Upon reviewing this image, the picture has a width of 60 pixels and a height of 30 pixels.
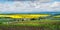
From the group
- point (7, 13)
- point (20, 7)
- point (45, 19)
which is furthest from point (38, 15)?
point (7, 13)

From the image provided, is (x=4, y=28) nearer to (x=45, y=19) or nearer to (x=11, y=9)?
(x=11, y=9)

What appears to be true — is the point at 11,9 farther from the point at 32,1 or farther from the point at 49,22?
the point at 49,22

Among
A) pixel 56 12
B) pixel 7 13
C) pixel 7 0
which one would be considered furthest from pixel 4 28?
pixel 56 12

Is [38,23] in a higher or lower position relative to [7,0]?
lower

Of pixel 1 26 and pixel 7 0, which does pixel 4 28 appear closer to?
pixel 1 26

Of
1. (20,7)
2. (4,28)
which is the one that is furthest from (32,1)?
(4,28)

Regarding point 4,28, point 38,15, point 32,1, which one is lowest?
point 4,28

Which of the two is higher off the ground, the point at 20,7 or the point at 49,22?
the point at 20,7
